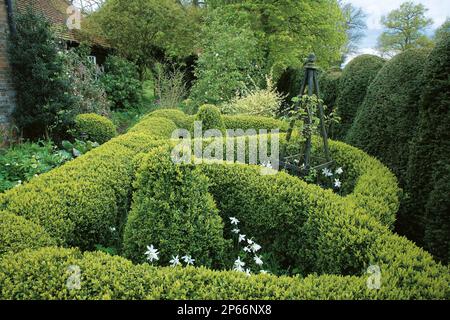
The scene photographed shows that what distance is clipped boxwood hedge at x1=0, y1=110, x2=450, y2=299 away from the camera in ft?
7.16

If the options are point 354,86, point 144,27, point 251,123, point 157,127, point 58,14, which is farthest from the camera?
point 144,27

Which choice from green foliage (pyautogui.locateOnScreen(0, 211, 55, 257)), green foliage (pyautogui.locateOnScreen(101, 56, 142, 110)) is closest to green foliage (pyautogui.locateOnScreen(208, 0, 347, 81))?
green foliage (pyautogui.locateOnScreen(101, 56, 142, 110))

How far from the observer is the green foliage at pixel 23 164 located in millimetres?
5336

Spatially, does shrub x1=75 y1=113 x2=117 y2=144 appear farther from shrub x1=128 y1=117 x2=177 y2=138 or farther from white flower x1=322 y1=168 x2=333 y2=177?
white flower x1=322 y1=168 x2=333 y2=177

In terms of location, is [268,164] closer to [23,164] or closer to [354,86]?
[354,86]

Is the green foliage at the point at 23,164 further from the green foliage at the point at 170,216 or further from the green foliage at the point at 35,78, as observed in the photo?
the green foliage at the point at 170,216

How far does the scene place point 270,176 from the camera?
3750 mm

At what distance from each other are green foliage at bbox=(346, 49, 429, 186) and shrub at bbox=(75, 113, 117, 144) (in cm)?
544

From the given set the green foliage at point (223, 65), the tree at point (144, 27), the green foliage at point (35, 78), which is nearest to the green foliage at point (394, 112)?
the green foliage at point (223, 65)

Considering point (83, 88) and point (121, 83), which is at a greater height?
point (121, 83)

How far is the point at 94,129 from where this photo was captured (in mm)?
7789

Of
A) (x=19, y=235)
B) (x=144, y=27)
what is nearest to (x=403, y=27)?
(x=144, y=27)

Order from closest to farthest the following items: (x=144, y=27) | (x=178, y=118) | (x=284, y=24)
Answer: (x=178, y=118) → (x=284, y=24) → (x=144, y=27)

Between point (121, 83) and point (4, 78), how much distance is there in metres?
5.79
